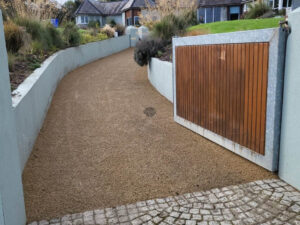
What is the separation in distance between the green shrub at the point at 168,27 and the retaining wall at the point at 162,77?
5.65 feet

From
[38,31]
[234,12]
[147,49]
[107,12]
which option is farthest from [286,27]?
[107,12]

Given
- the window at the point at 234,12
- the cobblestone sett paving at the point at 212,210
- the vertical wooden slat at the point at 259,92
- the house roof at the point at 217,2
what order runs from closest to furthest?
the cobblestone sett paving at the point at 212,210 → the vertical wooden slat at the point at 259,92 → the house roof at the point at 217,2 → the window at the point at 234,12

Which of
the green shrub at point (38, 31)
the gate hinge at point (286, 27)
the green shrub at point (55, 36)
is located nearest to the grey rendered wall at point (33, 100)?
the green shrub at point (55, 36)

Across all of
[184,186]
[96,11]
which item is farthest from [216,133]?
[96,11]

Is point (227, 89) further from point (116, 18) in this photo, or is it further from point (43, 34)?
point (116, 18)

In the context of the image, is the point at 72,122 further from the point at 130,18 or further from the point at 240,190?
the point at 130,18

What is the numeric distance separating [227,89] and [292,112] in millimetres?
1394

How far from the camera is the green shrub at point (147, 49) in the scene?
35.5 ft

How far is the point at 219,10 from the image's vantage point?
3178 centimetres

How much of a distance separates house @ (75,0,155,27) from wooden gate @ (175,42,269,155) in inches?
1247

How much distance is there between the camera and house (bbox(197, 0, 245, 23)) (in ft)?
102

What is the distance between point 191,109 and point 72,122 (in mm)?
2676

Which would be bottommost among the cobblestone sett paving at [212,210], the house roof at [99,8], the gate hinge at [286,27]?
the cobblestone sett paving at [212,210]

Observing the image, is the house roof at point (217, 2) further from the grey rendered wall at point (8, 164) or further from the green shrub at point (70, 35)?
the grey rendered wall at point (8, 164)
